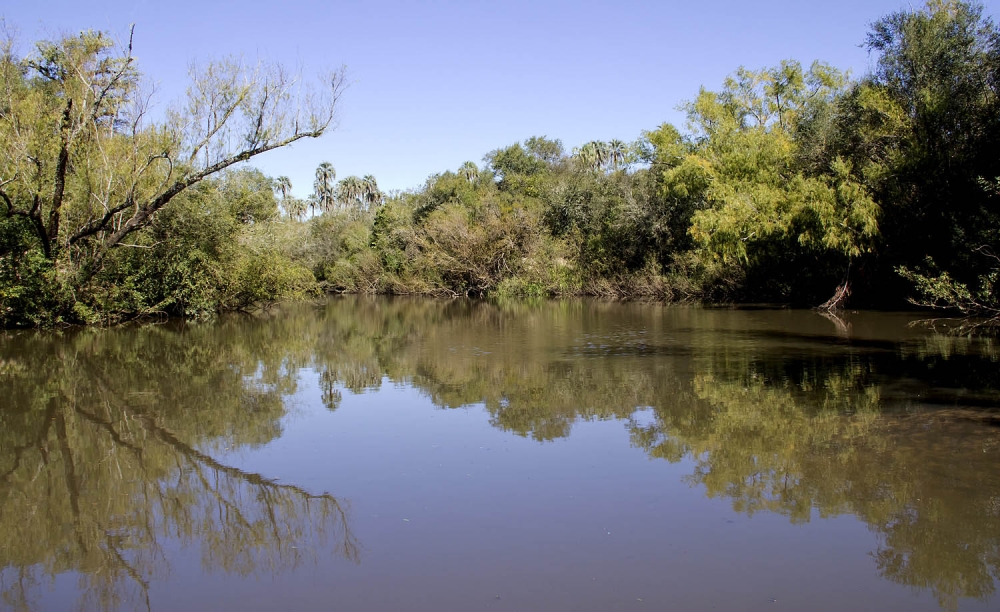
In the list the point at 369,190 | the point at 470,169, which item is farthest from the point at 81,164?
the point at 369,190

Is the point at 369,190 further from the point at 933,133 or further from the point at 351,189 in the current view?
the point at 933,133

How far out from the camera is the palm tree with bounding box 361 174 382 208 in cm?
10338

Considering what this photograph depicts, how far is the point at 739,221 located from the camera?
2650cm

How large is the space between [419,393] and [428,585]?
6911mm

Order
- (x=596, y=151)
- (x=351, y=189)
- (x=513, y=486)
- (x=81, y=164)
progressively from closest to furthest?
(x=513, y=486) < (x=81, y=164) < (x=596, y=151) < (x=351, y=189)

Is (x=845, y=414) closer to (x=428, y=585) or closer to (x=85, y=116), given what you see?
(x=428, y=585)

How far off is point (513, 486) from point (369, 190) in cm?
10082

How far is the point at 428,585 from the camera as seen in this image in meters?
4.51

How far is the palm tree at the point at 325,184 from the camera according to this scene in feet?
347

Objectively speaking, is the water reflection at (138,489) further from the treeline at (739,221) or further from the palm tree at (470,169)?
the palm tree at (470,169)

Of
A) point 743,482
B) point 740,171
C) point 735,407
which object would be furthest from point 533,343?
point 740,171

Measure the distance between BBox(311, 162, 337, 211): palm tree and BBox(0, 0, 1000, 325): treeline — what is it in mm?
64066

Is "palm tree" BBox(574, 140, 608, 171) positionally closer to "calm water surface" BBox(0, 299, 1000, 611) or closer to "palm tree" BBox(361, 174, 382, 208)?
"palm tree" BBox(361, 174, 382, 208)

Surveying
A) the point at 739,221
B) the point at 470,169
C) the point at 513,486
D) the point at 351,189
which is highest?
the point at 351,189
